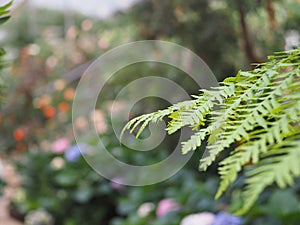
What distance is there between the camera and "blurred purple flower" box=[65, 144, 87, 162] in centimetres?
298

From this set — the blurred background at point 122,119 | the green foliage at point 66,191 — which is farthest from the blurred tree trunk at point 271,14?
the green foliage at point 66,191

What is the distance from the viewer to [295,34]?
238 centimetres

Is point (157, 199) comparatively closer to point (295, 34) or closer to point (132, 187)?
point (132, 187)

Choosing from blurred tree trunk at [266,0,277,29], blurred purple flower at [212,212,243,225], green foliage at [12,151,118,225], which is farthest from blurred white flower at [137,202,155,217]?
blurred tree trunk at [266,0,277,29]

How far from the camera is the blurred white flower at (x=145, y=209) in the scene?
238cm

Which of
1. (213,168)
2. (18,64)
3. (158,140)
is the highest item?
(18,64)

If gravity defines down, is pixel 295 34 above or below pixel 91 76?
above

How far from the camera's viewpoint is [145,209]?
95.6 inches

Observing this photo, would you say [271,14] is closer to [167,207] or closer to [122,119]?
[167,207]

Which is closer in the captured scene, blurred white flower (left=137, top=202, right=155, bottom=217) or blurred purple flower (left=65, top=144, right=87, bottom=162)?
blurred white flower (left=137, top=202, right=155, bottom=217)

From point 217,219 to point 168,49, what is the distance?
1253 millimetres

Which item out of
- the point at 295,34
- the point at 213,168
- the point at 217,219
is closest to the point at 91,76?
the point at 213,168

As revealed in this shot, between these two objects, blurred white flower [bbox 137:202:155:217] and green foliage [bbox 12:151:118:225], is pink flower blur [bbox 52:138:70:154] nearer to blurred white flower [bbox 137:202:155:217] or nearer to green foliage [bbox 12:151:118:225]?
green foliage [bbox 12:151:118:225]

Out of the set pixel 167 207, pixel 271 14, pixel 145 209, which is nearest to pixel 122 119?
pixel 145 209
